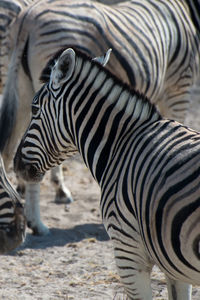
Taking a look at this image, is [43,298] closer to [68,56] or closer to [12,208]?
[12,208]

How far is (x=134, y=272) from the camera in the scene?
3793mm

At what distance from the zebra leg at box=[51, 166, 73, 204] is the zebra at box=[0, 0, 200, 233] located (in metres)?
0.86

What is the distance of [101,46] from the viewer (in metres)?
6.36

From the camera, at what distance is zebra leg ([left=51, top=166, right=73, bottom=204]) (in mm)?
7398

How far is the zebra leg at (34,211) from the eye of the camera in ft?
21.2

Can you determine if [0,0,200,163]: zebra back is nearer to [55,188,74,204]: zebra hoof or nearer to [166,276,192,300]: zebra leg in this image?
[55,188,74,204]: zebra hoof

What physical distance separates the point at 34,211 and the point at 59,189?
3.16ft

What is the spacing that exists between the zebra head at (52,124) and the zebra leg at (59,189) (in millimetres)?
2653

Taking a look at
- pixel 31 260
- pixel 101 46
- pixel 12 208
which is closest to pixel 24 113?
pixel 101 46

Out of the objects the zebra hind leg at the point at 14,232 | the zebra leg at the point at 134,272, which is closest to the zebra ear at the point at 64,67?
the zebra hind leg at the point at 14,232

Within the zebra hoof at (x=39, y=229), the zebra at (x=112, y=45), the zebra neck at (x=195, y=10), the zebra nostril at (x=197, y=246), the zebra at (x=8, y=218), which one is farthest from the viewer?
the zebra neck at (x=195, y=10)

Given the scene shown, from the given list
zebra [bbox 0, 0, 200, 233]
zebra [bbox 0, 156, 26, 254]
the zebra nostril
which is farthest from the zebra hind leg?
zebra [bbox 0, 0, 200, 233]

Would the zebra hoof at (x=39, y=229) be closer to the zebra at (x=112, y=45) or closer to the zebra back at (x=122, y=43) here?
the zebra at (x=112, y=45)

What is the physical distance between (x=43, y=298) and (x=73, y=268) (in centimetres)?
71
